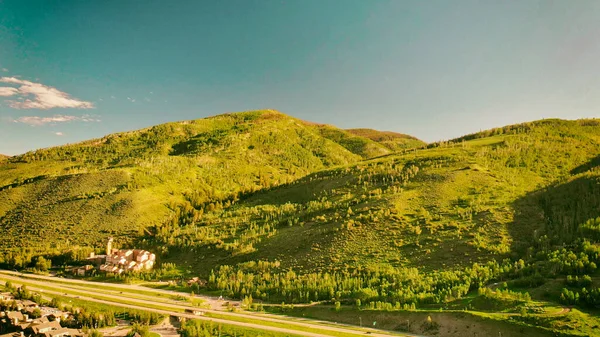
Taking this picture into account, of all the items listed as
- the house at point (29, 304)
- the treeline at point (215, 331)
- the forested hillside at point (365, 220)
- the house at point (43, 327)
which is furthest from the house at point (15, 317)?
the forested hillside at point (365, 220)

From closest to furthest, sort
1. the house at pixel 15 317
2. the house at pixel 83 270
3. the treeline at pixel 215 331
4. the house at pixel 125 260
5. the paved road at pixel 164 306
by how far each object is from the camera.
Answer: the paved road at pixel 164 306 → the treeline at pixel 215 331 → the house at pixel 15 317 → the house at pixel 125 260 → the house at pixel 83 270

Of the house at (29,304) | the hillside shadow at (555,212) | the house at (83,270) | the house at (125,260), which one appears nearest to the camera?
the house at (29,304)

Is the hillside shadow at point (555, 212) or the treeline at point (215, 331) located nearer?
the treeline at point (215, 331)

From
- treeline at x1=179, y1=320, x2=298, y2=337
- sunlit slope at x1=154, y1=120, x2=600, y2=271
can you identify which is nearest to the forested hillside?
sunlit slope at x1=154, y1=120, x2=600, y2=271

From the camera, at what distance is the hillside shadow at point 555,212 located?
63.5 m

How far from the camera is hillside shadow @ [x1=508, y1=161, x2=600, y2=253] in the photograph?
208ft

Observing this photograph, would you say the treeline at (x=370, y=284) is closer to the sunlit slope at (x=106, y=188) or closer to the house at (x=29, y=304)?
the house at (x=29, y=304)

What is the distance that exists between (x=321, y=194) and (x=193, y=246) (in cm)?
4196

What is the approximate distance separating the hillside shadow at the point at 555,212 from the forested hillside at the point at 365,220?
33cm

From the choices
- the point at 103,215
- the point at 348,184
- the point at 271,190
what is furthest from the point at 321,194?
the point at 103,215

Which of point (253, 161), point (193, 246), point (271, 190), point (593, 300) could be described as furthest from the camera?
point (253, 161)

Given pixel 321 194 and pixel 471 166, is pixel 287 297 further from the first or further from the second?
pixel 471 166

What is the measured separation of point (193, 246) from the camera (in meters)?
92.6

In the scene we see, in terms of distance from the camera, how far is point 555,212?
7262cm
